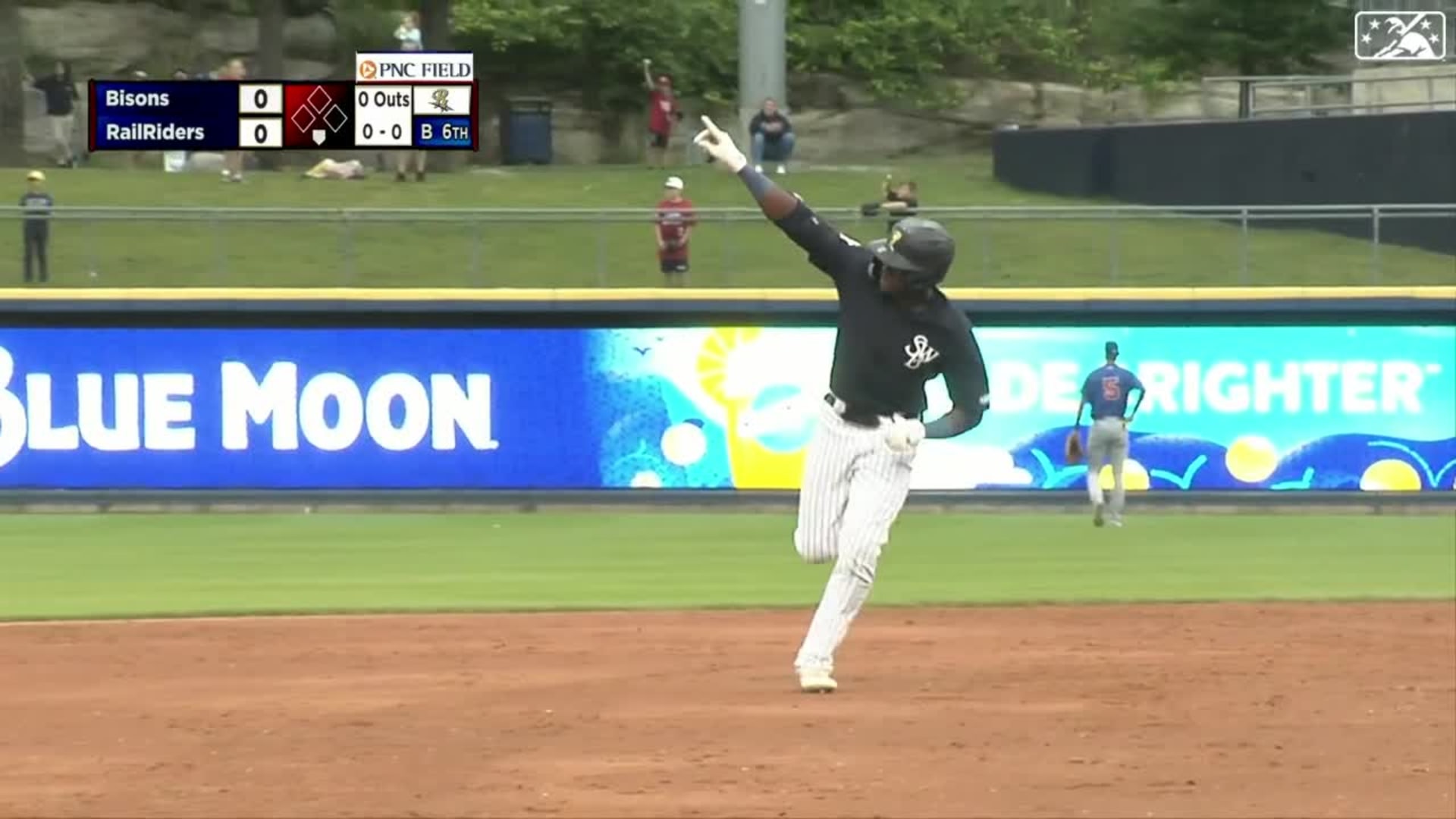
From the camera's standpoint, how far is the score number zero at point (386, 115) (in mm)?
32188

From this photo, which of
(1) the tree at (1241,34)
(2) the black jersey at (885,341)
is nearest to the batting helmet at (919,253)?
(2) the black jersey at (885,341)

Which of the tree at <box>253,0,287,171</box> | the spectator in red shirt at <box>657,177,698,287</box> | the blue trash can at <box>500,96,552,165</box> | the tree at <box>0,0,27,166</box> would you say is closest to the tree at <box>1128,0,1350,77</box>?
the blue trash can at <box>500,96,552,165</box>

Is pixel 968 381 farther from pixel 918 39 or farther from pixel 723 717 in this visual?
pixel 918 39

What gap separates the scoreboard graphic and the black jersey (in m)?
20.9

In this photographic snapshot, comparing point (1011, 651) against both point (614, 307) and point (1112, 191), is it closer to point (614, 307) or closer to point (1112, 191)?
point (614, 307)

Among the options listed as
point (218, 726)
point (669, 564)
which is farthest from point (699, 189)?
point (218, 726)

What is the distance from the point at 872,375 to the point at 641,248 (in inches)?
584

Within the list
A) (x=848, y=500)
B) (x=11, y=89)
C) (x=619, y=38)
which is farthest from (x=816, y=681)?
(x=619, y=38)

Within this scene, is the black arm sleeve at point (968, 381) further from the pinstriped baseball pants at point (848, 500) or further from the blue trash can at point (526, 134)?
the blue trash can at point (526, 134)

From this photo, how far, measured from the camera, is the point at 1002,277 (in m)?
25.5

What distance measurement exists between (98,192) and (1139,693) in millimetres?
24914

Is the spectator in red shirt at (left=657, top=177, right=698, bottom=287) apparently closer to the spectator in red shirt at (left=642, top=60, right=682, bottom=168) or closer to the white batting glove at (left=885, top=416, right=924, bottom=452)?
the spectator in red shirt at (left=642, top=60, right=682, bottom=168)

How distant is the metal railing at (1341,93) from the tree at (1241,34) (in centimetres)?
529

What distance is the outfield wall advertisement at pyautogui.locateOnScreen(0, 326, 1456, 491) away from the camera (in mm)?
24422
